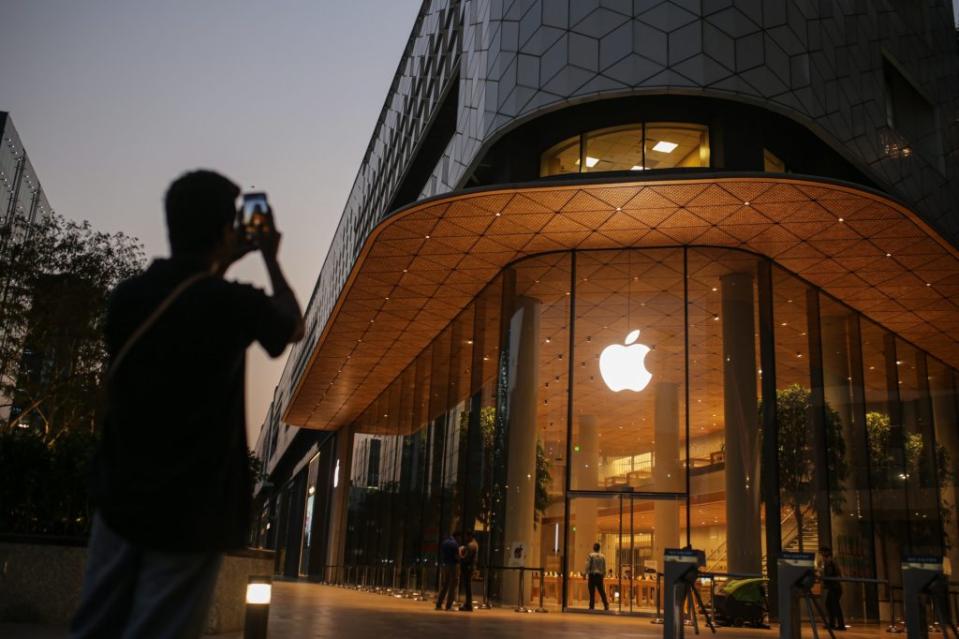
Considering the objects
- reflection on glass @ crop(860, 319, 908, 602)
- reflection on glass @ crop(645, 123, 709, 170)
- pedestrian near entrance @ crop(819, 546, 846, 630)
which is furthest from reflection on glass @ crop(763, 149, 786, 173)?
pedestrian near entrance @ crop(819, 546, 846, 630)

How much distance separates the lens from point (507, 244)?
58.8 ft

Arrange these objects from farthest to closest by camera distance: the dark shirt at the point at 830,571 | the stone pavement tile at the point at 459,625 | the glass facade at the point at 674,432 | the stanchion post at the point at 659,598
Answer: the glass facade at the point at 674,432
the dark shirt at the point at 830,571
the stanchion post at the point at 659,598
the stone pavement tile at the point at 459,625

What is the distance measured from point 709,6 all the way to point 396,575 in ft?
64.0

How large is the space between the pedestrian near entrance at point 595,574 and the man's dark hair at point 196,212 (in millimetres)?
15184

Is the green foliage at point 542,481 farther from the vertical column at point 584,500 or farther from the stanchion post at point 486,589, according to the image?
the stanchion post at point 486,589

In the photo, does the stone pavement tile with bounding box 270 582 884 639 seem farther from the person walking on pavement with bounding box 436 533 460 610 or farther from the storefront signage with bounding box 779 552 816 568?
the storefront signage with bounding box 779 552 816 568

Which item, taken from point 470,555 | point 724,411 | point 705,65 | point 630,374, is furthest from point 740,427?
point 705,65

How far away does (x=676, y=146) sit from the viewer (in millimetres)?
16766

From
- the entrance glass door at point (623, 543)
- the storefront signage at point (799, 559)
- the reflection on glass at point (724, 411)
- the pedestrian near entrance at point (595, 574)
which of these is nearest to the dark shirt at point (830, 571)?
the reflection on glass at point (724, 411)

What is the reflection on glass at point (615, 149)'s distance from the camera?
1689 centimetres

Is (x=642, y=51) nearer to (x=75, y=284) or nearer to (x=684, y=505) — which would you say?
(x=684, y=505)

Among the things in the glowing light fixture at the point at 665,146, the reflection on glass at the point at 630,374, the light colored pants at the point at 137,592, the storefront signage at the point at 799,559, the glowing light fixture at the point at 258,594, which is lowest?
the glowing light fixture at the point at 258,594

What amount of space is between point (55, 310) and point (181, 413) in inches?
858

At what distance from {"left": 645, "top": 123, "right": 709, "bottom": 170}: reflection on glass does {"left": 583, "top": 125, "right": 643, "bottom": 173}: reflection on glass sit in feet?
0.68
